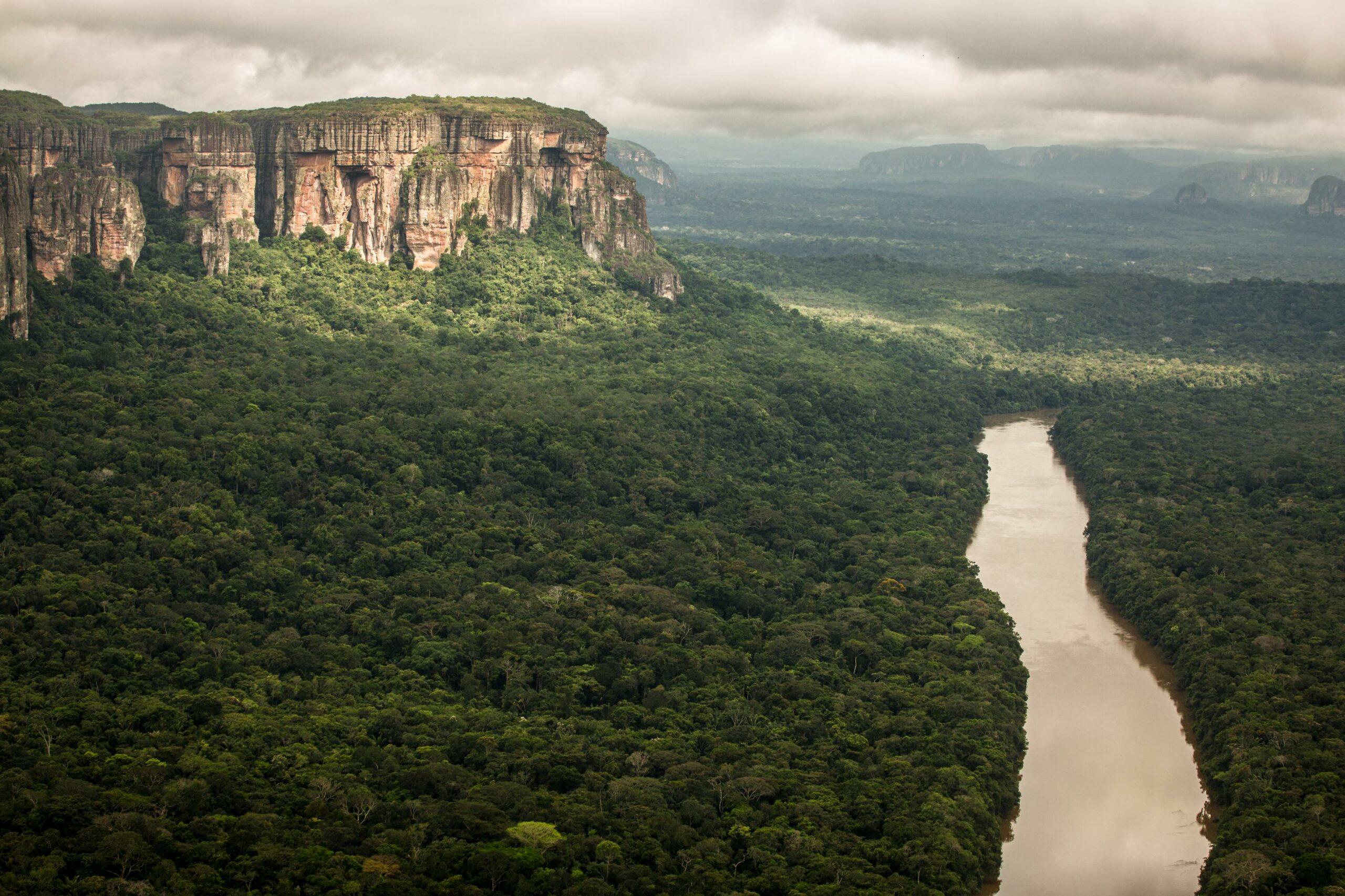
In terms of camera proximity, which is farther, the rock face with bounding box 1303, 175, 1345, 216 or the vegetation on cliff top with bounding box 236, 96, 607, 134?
the rock face with bounding box 1303, 175, 1345, 216

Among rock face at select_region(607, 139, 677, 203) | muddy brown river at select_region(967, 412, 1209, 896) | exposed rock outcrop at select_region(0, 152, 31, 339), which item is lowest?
muddy brown river at select_region(967, 412, 1209, 896)

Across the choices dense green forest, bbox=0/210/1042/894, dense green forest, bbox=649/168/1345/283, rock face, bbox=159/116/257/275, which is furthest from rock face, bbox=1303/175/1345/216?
rock face, bbox=159/116/257/275

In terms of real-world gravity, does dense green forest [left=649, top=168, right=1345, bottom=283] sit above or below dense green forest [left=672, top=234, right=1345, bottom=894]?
above

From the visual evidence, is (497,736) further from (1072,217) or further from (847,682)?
(1072,217)

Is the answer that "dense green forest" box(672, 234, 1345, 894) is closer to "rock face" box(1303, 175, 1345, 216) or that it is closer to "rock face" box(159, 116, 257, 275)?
"rock face" box(159, 116, 257, 275)

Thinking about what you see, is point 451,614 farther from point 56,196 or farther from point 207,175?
point 207,175

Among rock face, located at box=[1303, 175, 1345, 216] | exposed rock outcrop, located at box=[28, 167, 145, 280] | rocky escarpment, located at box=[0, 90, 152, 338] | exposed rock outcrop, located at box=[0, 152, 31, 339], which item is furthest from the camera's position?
rock face, located at box=[1303, 175, 1345, 216]

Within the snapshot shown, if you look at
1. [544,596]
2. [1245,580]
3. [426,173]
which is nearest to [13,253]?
[544,596]
